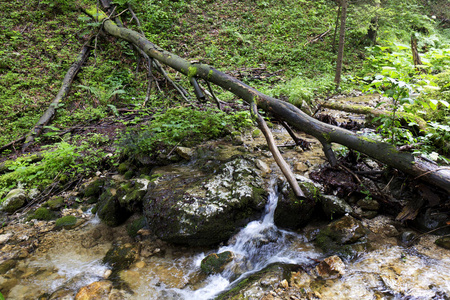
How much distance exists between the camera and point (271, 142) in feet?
11.5

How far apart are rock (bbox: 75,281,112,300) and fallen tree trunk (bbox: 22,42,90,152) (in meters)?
4.90

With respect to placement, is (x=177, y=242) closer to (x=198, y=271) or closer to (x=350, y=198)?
(x=198, y=271)

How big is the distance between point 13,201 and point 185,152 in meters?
3.51

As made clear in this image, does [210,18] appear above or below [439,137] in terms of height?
above

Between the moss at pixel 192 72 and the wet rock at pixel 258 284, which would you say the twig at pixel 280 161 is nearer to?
the wet rock at pixel 258 284

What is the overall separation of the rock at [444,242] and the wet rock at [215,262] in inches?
104

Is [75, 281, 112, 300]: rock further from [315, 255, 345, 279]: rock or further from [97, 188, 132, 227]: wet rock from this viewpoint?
[315, 255, 345, 279]: rock

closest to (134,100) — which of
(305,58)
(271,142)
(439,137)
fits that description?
(271,142)

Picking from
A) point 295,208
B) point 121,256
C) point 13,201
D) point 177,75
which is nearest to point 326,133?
point 295,208

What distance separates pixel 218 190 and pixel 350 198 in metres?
2.09

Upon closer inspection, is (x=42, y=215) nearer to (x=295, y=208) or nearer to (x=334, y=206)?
(x=295, y=208)

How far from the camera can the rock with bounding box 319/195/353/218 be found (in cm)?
365

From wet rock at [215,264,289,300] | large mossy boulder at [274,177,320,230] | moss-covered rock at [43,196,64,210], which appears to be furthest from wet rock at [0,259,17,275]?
large mossy boulder at [274,177,320,230]

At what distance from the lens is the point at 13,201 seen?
4.85 meters
